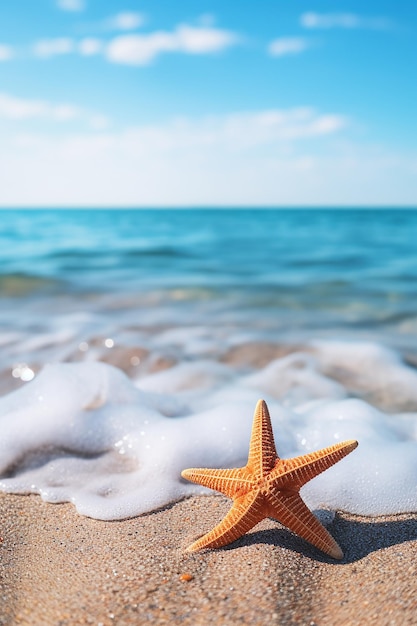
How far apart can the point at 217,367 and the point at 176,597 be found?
3635 mm

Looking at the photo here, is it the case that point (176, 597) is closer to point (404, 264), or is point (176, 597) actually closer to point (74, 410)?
point (74, 410)

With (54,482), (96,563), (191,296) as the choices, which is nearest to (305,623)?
(96,563)

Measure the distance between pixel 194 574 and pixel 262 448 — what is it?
22.0 inches

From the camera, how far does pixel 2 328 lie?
6977 mm

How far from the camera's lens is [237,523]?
2348 mm

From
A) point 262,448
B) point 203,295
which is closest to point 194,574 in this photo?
point 262,448

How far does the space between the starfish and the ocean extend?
59 centimetres

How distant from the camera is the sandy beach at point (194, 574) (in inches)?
78.0

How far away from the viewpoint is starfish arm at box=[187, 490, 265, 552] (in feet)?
7.68

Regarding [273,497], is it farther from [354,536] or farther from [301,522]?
[354,536]

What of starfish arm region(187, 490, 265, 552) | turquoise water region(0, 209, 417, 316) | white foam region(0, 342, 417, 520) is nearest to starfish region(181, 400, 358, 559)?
starfish arm region(187, 490, 265, 552)

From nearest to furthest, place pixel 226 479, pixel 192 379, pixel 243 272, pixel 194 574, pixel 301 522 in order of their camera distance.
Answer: pixel 194 574
pixel 301 522
pixel 226 479
pixel 192 379
pixel 243 272

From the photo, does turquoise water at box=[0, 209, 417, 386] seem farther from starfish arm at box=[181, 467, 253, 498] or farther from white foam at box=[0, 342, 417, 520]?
starfish arm at box=[181, 467, 253, 498]

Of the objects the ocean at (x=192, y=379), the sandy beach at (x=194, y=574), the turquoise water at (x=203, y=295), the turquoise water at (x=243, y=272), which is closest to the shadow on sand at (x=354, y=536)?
the sandy beach at (x=194, y=574)
